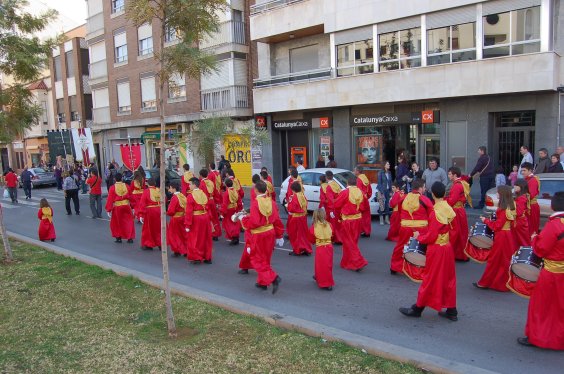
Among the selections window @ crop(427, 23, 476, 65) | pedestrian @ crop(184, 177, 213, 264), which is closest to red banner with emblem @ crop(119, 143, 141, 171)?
pedestrian @ crop(184, 177, 213, 264)

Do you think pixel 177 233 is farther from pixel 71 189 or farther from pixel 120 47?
pixel 120 47

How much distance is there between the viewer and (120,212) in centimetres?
1209

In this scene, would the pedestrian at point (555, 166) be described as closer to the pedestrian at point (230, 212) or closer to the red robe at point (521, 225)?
the red robe at point (521, 225)

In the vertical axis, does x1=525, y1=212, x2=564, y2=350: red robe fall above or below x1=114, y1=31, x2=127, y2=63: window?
below

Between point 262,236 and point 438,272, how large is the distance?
2810 mm

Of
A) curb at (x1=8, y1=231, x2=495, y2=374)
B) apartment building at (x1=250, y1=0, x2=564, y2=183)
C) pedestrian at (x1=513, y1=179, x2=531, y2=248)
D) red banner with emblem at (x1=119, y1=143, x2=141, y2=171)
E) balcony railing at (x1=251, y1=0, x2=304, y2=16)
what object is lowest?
curb at (x1=8, y1=231, x2=495, y2=374)

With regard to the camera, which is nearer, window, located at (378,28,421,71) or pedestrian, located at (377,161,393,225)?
pedestrian, located at (377,161,393,225)

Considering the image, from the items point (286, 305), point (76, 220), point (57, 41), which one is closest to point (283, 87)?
point (76, 220)

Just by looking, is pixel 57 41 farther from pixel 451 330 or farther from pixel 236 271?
pixel 451 330

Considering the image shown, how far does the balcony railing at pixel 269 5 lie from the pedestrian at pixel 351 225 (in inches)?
579

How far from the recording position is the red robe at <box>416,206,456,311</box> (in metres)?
5.95

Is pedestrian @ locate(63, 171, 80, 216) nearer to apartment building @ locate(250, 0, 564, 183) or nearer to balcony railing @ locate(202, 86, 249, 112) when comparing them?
balcony railing @ locate(202, 86, 249, 112)

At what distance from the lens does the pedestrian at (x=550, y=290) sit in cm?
499

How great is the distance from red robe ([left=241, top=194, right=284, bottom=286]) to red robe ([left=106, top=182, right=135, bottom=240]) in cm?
539
